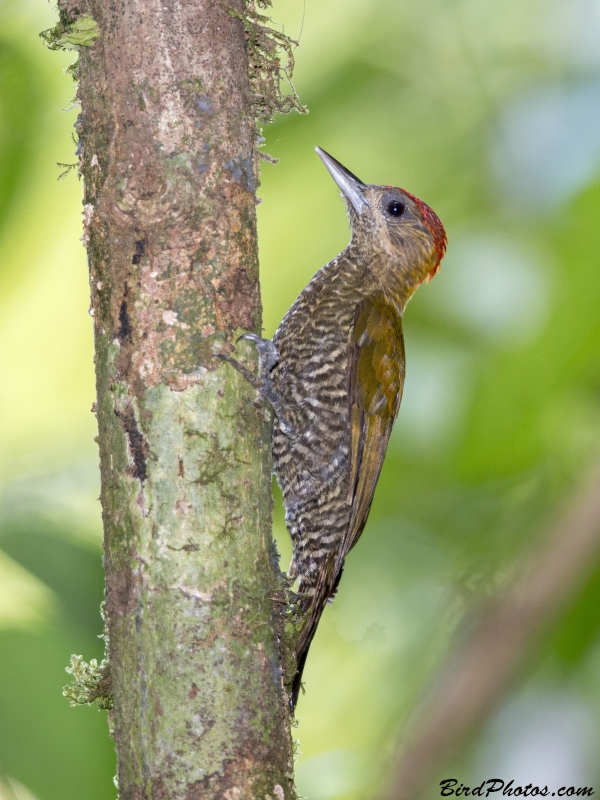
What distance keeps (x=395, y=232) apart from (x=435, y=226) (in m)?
0.15

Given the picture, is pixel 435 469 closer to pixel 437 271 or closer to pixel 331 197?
pixel 437 271

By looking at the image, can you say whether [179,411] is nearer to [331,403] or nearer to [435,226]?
[331,403]

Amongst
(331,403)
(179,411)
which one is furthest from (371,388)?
(179,411)

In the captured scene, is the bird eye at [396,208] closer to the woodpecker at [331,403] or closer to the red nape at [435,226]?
the red nape at [435,226]

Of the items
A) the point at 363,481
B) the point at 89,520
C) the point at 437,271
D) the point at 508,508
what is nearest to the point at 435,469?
the point at 508,508

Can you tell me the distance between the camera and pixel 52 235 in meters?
3.33

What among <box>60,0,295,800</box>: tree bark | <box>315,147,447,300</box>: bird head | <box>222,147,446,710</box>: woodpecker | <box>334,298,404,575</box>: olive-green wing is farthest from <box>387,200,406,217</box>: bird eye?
<box>60,0,295,800</box>: tree bark

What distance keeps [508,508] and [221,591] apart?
0.90 meters

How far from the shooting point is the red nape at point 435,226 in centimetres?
324

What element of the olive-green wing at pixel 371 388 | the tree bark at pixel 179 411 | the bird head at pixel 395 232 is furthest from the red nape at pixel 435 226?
the tree bark at pixel 179 411

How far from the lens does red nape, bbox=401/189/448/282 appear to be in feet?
10.6

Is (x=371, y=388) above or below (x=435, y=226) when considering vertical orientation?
below

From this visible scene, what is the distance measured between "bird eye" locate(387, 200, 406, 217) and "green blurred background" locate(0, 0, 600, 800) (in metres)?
0.20

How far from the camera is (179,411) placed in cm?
178
